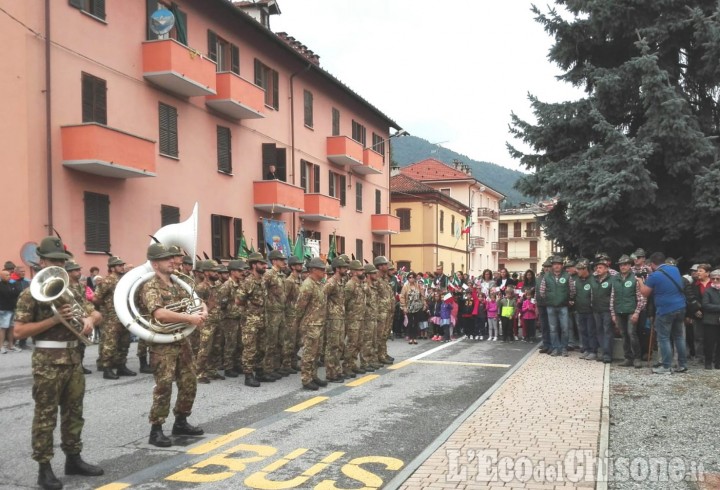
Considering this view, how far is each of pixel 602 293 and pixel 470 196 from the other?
5282cm

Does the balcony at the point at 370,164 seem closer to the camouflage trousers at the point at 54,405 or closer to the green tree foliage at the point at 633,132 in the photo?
the green tree foliage at the point at 633,132

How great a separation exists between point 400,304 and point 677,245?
25.7 feet

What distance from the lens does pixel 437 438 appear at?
22.6ft

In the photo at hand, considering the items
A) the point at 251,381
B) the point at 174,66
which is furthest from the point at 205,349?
the point at 174,66

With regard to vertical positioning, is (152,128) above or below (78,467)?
above

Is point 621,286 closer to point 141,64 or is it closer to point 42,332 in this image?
point 42,332

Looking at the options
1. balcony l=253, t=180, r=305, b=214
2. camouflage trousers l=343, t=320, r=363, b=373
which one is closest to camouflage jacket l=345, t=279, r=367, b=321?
camouflage trousers l=343, t=320, r=363, b=373

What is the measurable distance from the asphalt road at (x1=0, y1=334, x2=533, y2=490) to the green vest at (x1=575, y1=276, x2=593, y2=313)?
3142 millimetres

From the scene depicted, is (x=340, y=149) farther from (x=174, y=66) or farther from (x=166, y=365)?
(x=166, y=365)

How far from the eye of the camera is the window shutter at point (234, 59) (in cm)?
2464

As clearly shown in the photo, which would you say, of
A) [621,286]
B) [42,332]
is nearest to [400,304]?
[621,286]

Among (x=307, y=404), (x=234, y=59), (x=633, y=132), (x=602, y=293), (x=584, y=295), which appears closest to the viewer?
(x=307, y=404)

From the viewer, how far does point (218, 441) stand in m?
6.91

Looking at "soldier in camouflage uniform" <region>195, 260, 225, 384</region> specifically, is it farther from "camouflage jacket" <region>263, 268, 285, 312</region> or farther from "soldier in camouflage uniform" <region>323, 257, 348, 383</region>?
"soldier in camouflage uniform" <region>323, 257, 348, 383</region>
